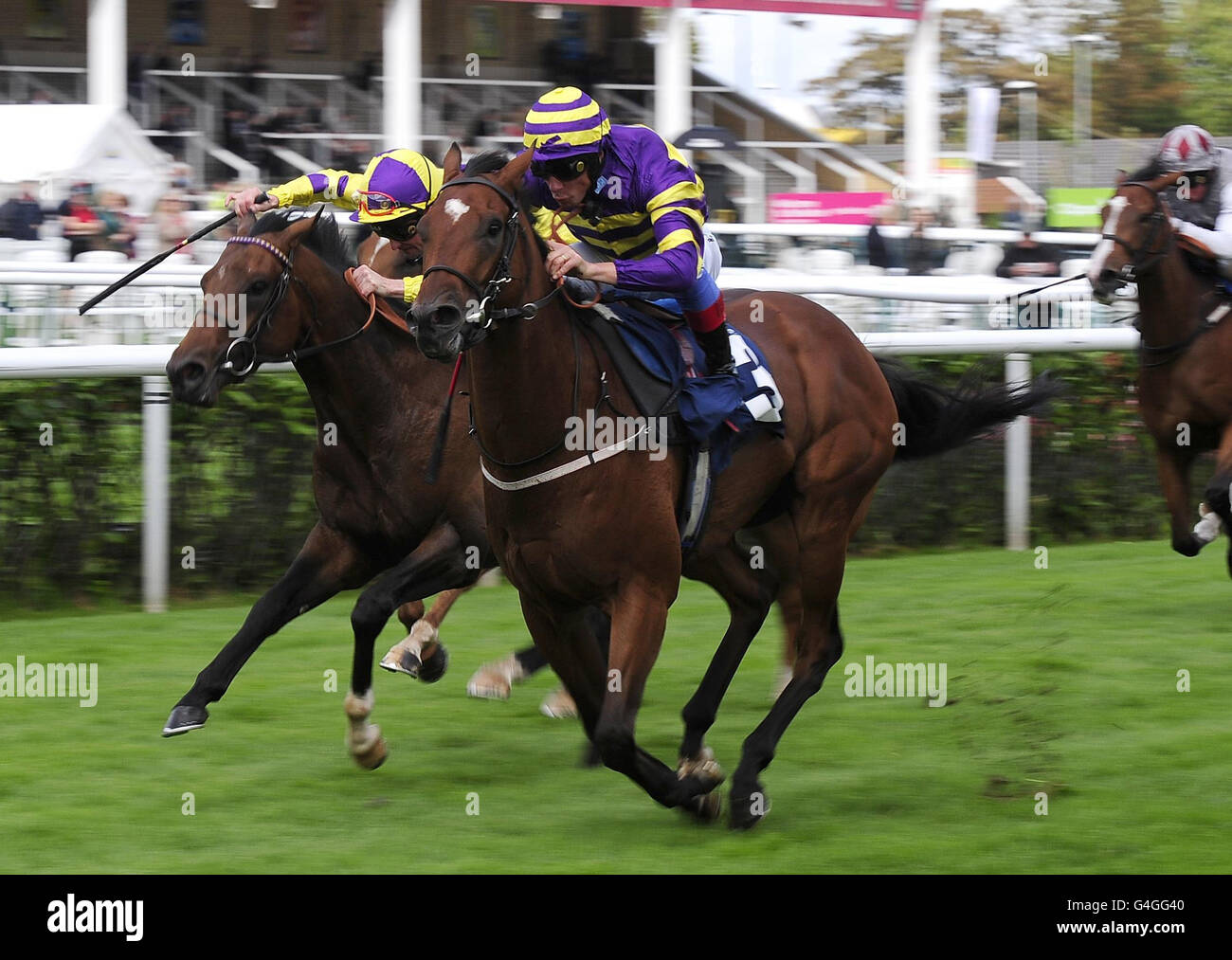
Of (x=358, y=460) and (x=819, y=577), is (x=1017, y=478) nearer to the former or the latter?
(x=819, y=577)

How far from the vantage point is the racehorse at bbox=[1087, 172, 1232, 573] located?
6695 mm

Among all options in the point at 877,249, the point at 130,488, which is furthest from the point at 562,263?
the point at 877,249

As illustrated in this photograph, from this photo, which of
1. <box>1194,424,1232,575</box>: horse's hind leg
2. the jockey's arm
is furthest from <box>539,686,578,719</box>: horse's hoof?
the jockey's arm

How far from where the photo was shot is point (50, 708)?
213 inches

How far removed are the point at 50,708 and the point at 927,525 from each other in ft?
14.2

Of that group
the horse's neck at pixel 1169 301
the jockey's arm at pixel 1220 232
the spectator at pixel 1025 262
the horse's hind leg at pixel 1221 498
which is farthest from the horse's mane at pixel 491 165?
the spectator at pixel 1025 262

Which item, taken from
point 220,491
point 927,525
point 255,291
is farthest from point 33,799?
point 927,525

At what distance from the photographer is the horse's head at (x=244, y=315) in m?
4.56

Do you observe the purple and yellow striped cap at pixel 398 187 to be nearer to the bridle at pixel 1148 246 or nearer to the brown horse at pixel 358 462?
the brown horse at pixel 358 462

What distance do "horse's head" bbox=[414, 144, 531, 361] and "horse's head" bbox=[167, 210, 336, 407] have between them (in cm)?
102

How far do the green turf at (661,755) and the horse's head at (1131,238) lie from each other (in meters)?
1.28

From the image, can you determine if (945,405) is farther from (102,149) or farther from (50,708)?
(102,149)

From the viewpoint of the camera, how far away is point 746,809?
4.20 metres

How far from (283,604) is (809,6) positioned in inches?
621
